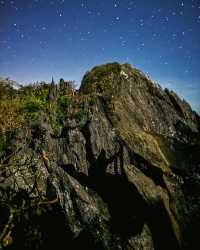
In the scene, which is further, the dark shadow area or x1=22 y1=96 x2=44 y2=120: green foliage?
x1=22 y1=96 x2=44 y2=120: green foliage

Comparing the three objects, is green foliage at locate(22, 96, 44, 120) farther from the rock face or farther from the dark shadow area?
the dark shadow area

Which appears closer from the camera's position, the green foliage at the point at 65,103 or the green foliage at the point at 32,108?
the green foliage at the point at 32,108

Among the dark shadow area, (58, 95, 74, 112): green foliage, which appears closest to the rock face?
the dark shadow area

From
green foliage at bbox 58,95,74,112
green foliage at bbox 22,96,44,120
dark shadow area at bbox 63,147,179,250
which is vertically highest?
green foliage at bbox 58,95,74,112

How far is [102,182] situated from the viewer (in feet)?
49.7

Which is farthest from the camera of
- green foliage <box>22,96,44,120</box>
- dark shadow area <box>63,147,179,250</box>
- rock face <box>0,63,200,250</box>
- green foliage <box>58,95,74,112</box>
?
green foliage <box>58,95,74,112</box>

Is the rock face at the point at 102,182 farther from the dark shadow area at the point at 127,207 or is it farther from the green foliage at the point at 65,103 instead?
the green foliage at the point at 65,103

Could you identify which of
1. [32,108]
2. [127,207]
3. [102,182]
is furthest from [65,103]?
[127,207]

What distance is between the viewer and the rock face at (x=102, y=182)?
12617mm

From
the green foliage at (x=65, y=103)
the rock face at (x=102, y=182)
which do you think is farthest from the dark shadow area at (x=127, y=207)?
the green foliage at (x=65, y=103)

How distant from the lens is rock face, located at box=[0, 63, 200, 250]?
12.6 meters

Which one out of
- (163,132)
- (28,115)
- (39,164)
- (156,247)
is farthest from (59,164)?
(163,132)

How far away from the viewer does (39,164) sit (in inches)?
542

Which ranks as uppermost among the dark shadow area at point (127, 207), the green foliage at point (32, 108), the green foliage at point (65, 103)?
the green foliage at point (65, 103)
